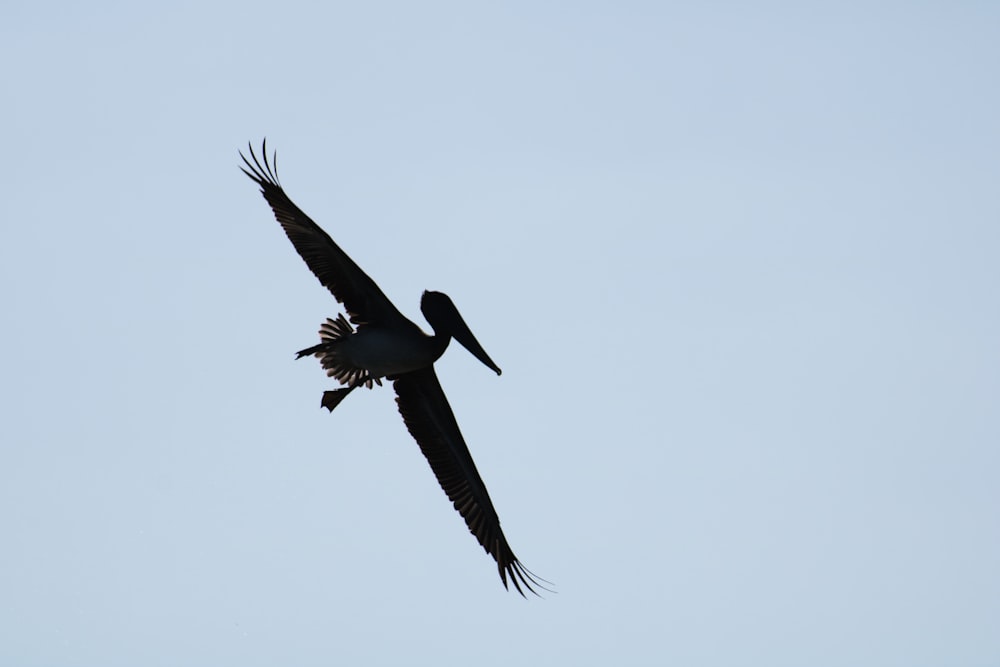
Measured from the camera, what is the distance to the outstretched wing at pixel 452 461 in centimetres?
1306

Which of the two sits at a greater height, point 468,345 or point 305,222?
point 305,222

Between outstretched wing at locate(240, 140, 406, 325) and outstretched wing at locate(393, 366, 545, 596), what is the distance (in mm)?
914

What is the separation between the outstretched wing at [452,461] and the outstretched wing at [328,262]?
91 centimetres

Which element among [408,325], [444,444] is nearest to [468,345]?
[408,325]

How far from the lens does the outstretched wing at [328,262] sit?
1195cm

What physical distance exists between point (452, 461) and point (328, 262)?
7.22 feet

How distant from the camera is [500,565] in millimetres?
13203

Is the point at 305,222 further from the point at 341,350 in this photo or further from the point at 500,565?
the point at 500,565

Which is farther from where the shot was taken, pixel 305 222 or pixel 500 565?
pixel 500 565

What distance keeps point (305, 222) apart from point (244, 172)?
0.61m

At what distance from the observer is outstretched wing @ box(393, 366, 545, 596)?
13062 millimetres

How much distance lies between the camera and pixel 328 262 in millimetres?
12156

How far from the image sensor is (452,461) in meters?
13.4

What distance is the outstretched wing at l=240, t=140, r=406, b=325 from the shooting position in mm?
11953
